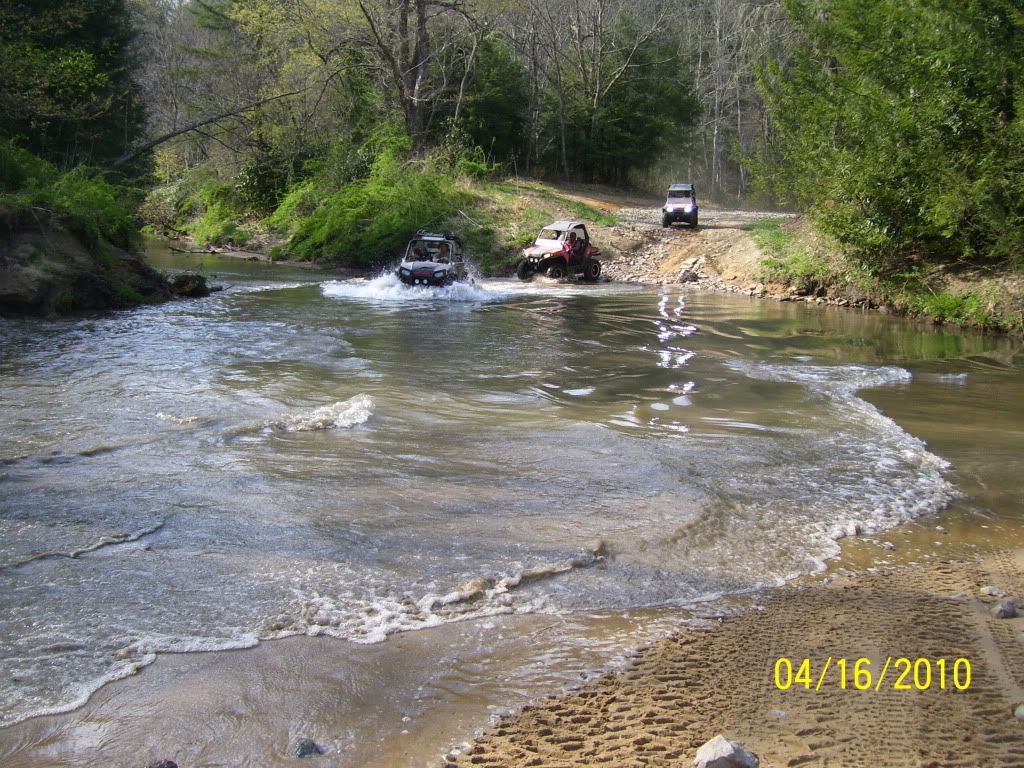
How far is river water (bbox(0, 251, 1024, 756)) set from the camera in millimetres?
5477

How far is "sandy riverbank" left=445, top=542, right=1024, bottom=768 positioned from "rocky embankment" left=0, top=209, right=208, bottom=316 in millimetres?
16680

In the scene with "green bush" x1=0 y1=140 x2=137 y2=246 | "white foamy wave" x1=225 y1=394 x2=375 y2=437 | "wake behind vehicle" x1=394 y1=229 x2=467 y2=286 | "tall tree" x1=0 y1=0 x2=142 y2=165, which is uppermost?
"tall tree" x1=0 y1=0 x2=142 y2=165

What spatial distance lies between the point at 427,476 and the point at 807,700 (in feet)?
14.6

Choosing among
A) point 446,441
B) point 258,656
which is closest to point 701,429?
point 446,441

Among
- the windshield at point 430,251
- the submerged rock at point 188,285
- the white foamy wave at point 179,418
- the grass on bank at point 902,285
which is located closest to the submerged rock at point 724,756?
the white foamy wave at point 179,418

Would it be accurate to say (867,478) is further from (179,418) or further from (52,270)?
(52,270)

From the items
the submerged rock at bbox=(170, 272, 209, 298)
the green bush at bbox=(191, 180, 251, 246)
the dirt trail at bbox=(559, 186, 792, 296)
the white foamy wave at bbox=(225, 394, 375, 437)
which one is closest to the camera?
the white foamy wave at bbox=(225, 394, 375, 437)

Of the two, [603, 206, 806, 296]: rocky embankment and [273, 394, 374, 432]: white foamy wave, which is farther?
[603, 206, 806, 296]: rocky embankment

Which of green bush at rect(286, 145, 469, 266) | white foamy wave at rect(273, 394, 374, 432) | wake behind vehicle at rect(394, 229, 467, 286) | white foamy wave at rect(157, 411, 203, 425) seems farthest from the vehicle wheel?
white foamy wave at rect(157, 411, 203, 425)

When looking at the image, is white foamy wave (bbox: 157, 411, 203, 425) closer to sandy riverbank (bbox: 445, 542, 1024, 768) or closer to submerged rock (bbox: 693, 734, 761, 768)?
sandy riverbank (bbox: 445, 542, 1024, 768)

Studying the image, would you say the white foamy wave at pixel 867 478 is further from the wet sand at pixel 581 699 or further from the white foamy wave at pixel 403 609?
the white foamy wave at pixel 403 609

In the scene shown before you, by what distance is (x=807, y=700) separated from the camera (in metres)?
4.25

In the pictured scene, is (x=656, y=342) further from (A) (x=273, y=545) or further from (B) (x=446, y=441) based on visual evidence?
(A) (x=273, y=545)

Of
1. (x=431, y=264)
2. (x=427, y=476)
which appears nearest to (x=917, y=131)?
(x=431, y=264)
